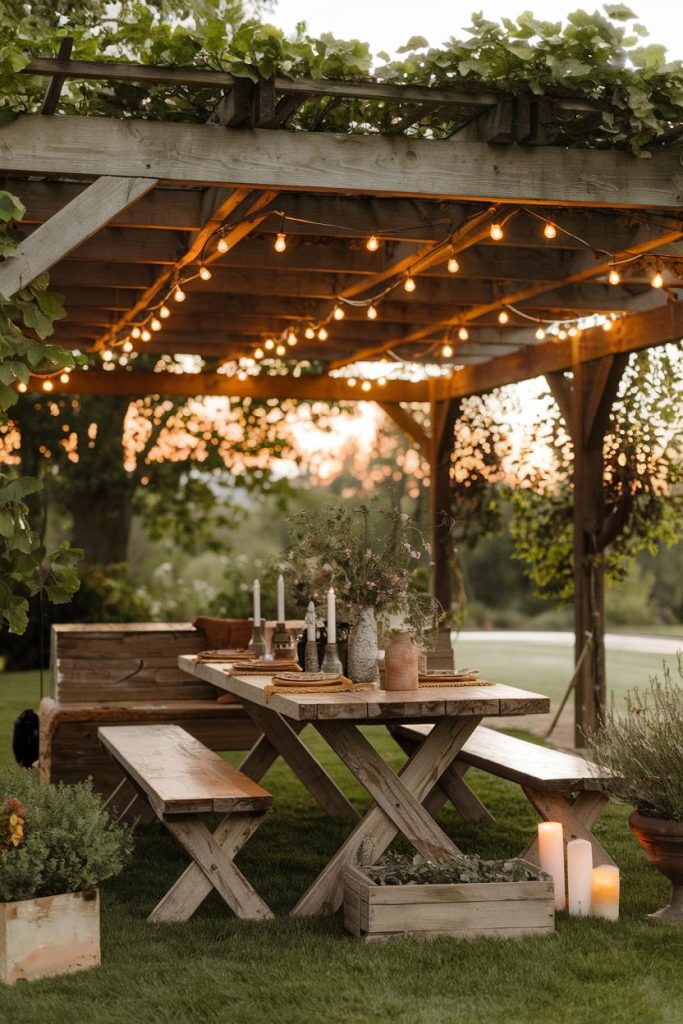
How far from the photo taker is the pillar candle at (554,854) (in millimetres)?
4512

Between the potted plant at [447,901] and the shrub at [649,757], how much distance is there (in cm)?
43

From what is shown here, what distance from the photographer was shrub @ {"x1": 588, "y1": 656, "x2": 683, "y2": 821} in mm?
4332

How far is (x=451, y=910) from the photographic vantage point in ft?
13.7

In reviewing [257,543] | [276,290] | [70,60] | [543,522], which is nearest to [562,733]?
[543,522]

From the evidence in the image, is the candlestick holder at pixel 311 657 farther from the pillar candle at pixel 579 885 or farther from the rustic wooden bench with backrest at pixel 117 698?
the rustic wooden bench with backrest at pixel 117 698

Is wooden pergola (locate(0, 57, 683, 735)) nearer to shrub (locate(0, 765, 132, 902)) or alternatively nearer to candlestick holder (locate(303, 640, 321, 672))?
candlestick holder (locate(303, 640, 321, 672))

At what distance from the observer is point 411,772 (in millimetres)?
4555

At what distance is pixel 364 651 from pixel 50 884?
4.84 ft

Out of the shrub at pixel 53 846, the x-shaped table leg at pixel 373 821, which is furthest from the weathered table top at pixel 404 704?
the shrub at pixel 53 846

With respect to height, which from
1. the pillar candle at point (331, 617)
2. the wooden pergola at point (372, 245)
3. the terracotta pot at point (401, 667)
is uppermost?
the wooden pergola at point (372, 245)

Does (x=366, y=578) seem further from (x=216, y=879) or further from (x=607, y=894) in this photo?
(x=607, y=894)

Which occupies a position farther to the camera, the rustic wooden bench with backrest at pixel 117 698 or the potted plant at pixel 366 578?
the rustic wooden bench with backrest at pixel 117 698

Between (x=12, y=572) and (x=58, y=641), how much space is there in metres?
2.41

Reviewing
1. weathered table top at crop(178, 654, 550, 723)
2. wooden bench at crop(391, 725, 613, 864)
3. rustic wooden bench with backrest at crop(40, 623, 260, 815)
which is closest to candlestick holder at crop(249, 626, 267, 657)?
rustic wooden bench with backrest at crop(40, 623, 260, 815)
